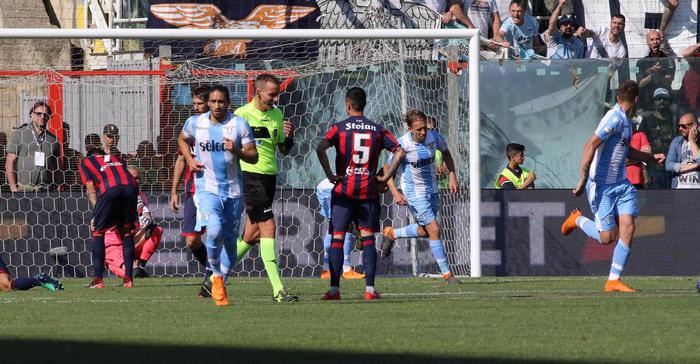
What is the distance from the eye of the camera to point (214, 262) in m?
11.0

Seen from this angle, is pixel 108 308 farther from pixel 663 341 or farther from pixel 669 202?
pixel 669 202

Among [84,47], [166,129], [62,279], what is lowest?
[62,279]

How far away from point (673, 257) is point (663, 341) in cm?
1005

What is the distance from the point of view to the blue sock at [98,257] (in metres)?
14.8

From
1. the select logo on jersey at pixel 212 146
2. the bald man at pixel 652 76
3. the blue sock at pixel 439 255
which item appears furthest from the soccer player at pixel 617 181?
the bald man at pixel 652 76

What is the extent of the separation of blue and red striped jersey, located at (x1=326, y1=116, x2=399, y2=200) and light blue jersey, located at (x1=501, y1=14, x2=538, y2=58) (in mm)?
8768

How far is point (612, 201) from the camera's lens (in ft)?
42.3

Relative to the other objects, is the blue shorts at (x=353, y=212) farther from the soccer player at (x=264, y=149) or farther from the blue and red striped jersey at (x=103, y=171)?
the blue and red striped jersey at (x=103, y=171)

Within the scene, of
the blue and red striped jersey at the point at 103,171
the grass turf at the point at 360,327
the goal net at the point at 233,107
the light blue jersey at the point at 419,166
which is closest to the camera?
the grass turf at the point at 360,327

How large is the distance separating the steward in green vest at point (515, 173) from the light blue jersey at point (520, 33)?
2.82 m

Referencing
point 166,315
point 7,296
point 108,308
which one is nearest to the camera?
point 166,315

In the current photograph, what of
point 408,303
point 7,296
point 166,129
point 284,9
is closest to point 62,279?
point 166,129

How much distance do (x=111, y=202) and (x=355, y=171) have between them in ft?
13.8

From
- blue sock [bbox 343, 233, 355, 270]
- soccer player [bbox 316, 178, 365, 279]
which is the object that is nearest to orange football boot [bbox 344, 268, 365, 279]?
soccer player [bbox 316, 178, 365, 279]
